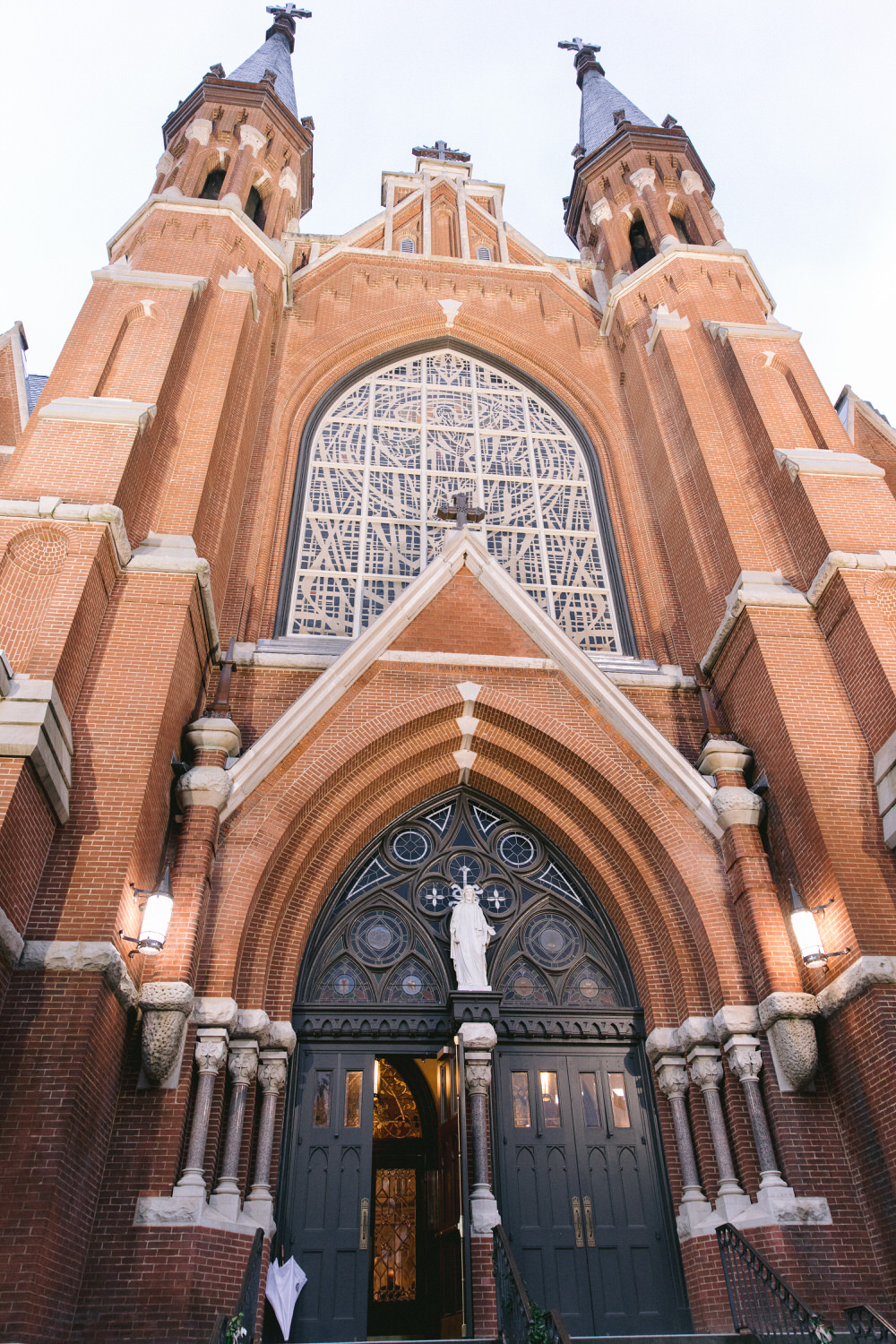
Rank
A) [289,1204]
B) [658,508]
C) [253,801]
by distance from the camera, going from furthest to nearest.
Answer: [658,508], [253,801], [289,1204]

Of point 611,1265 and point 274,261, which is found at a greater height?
point 274,261

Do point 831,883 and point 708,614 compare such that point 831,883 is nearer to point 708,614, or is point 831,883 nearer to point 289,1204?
point 708,614

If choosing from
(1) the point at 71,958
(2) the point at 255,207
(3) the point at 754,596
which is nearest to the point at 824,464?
(3) the point at 754,596

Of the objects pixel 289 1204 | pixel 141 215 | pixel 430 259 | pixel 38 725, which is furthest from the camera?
pixel 430 259

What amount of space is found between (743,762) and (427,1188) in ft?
19.6

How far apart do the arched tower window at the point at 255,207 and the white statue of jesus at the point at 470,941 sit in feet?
41.9

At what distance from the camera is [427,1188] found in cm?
1096

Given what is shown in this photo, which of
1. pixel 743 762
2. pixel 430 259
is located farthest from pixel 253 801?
pixel 430 259

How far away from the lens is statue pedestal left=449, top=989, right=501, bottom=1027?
9.01 metres

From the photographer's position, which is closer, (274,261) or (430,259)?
(274,261)

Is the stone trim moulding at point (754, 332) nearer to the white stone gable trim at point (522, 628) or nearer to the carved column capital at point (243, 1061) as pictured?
the white stone gable trim at point (522, 628)

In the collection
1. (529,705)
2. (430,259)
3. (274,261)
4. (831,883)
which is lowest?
(831,883)

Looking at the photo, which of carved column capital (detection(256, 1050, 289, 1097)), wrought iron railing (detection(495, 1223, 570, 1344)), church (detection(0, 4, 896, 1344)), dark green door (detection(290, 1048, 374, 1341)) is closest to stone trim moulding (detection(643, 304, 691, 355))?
church (detection(0, 4, 896, 1344))

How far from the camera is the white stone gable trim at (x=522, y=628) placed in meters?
9.59
